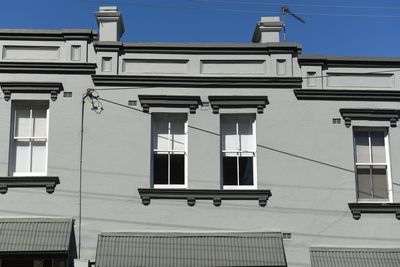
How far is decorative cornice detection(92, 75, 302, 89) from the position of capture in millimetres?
14656

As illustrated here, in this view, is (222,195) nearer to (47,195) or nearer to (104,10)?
(47,195)

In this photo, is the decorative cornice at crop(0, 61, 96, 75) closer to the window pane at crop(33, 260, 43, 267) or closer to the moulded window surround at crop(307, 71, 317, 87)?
the window pane at crop(33, 260, 43, 267)

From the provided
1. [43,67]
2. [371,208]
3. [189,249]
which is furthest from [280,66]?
[43,67]

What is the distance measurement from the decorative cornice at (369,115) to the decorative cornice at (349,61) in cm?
118

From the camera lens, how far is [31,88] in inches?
567

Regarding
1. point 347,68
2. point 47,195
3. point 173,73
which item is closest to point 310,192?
point 347,68

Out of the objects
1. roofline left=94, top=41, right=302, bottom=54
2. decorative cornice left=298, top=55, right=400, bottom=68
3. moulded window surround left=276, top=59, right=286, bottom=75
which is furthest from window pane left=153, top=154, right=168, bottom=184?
decorative cornice left=298, top=55, right=400, bottom=68

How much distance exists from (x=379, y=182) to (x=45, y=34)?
8207mm

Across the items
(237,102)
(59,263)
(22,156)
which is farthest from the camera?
(237,102)

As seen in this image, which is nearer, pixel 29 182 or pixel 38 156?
pixel 29 182

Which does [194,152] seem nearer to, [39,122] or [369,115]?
[39,122]

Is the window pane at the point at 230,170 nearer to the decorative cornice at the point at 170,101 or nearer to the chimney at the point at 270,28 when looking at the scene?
the decorative cornice at the point at 170,101

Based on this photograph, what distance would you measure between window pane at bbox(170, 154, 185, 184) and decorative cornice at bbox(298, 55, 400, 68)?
11.8 ft

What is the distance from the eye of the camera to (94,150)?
14.2 m
